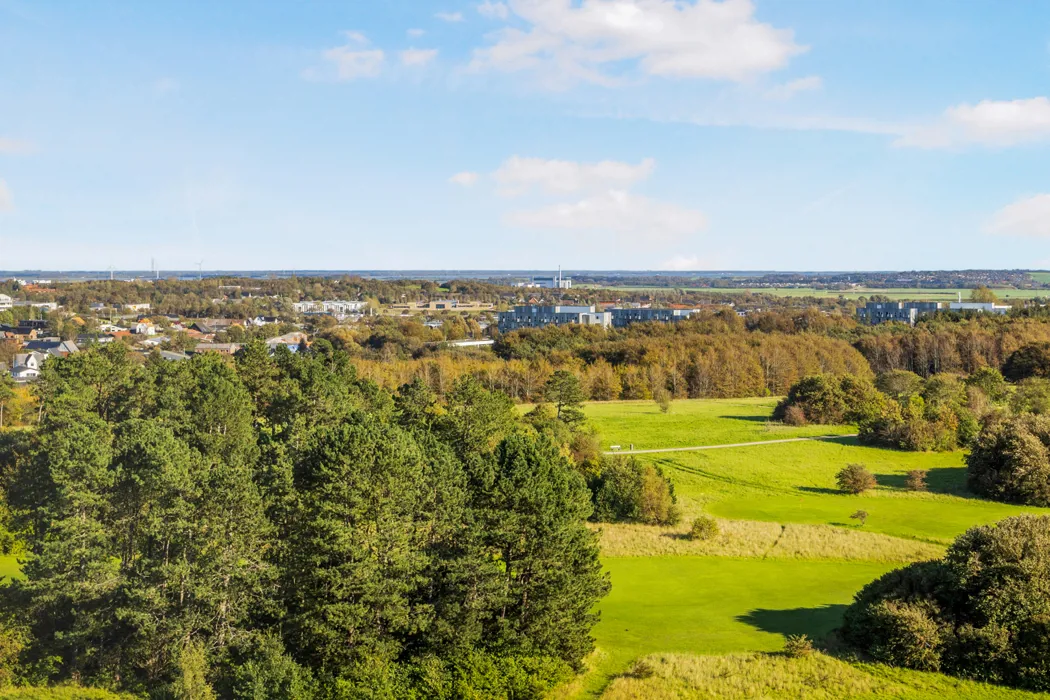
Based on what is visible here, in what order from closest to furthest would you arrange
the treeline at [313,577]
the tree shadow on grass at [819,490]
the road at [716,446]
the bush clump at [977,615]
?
the treeline at [313,577], the bush clump at [977,615], the tree shadow on grass at [819,490], the road at [716,446]

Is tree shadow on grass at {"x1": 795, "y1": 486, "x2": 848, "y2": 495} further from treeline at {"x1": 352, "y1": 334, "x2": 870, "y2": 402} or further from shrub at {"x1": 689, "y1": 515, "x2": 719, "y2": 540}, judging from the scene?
treeline at {"x1": 352, "y1": 334, "x2": 870, "y2": 402}

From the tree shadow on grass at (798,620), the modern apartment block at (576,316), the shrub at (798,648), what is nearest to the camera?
the shrub at (798,648)

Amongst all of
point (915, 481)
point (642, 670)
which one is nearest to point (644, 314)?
point (915, 481)

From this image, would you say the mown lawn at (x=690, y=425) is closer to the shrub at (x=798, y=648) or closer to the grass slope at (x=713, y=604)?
the grass slope at (x=713, y=604)

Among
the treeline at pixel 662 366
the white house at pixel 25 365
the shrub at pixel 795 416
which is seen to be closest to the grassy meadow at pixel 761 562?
the shrub at pixel 795 416

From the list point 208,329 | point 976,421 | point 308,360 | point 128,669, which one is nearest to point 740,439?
point 976,421

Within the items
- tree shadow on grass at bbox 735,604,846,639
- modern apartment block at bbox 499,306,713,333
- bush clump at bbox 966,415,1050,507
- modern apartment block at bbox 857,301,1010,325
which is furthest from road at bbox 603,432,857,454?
modern apartment block at bbox 857,301,1010,325

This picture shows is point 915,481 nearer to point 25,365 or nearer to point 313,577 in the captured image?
point 313,577
